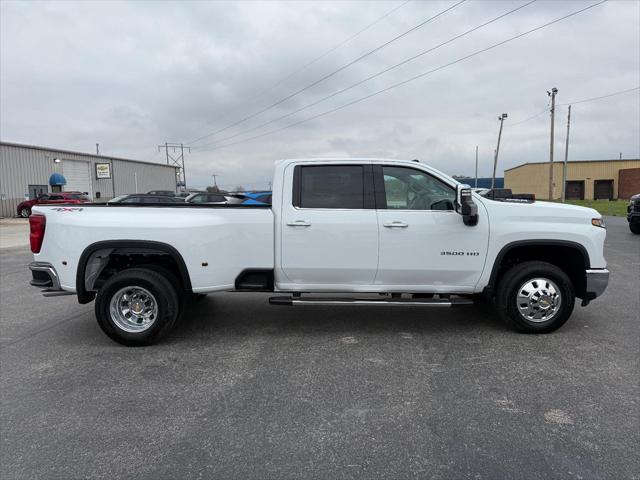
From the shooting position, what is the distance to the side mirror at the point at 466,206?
4750mm

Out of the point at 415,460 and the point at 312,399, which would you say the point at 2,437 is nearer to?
the point at 312,399

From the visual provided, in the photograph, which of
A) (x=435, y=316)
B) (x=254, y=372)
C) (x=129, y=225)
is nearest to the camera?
(x=254, y=372)

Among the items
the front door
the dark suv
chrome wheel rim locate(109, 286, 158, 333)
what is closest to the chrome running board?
the front door

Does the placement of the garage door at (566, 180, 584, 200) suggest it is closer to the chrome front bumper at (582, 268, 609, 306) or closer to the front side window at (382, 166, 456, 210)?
the chrome front bumper at (582, 268, 609, 306)

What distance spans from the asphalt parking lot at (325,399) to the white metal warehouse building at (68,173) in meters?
34.5

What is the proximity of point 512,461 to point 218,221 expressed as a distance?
11.2 feet

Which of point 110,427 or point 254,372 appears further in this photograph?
point 254,372

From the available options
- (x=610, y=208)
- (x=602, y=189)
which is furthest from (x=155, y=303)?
(x=602, y=189)

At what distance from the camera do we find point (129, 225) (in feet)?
15.8

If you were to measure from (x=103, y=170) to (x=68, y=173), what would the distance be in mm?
4528

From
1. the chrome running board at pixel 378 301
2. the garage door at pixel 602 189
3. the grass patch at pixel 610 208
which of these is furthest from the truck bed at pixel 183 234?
the garage door at pixel 602 189

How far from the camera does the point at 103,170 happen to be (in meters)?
47.2

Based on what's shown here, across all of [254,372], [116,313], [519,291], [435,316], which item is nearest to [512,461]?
[254,372]

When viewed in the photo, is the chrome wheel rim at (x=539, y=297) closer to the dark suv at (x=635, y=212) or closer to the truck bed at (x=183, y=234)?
the truck bed at (x=183, y=234)
